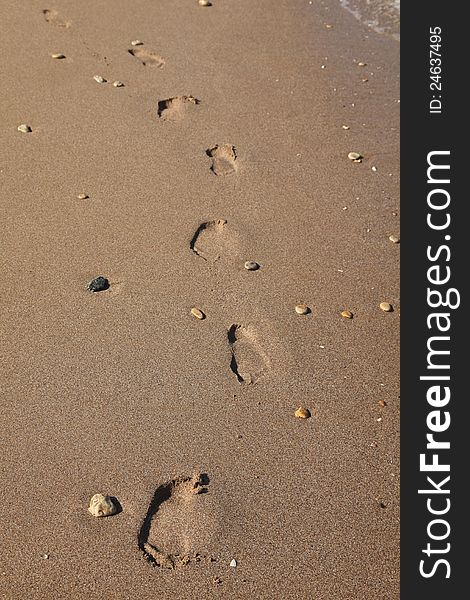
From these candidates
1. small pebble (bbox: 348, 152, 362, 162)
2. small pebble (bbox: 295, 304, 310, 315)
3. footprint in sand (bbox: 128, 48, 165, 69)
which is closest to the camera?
small pebble (bbox: 295, 304, 310, 315)

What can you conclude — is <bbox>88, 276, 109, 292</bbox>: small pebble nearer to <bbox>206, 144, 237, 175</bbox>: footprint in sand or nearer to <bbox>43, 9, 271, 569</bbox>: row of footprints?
<bbox>43, 9, 271, 569</bbox>: row of footprints

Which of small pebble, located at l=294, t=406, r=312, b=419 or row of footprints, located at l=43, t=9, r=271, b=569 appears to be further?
small pebble, located at l=294, t=406, r=312, b=419

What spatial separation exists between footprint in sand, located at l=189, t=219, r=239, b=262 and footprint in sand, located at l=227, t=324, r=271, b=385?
19.1 inches

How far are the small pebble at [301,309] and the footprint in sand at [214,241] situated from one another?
1.49 ft

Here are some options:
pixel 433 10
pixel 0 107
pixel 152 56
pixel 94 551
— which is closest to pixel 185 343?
pixel 94 551

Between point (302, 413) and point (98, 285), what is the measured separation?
107 cm

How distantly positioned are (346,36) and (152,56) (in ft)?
5.04

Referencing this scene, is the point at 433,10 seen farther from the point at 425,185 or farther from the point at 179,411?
the point at 179,411

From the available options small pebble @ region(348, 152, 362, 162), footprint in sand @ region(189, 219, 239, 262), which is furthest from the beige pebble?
small pebble @ region(348, 152, 362, 162)

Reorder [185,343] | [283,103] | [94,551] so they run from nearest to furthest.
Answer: [94,551]
[185,343]
[283,103]

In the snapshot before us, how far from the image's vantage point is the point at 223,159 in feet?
14.6

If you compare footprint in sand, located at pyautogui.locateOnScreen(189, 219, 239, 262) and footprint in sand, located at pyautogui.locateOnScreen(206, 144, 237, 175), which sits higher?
footprint in sand, located at pyautogui.locateOnScreen(206, 144, 237, 175)

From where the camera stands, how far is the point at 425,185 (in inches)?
167

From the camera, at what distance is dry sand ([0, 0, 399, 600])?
2.62 m
